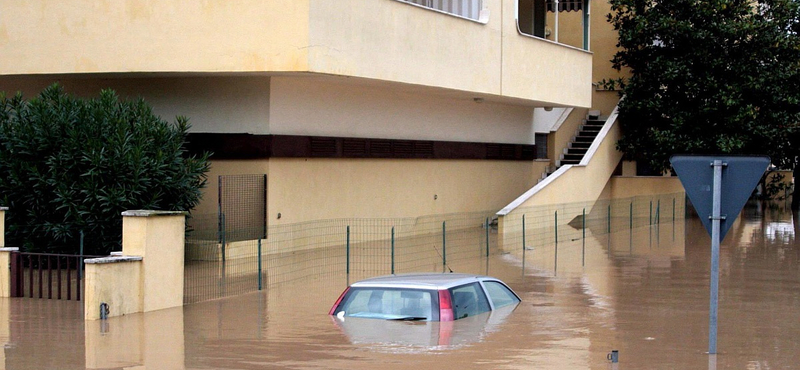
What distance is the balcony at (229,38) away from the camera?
20484mm

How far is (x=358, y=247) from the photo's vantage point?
24484 millimetres

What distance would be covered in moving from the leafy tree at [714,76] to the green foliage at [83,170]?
19.0m

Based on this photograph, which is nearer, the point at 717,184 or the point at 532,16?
the point at 717,184

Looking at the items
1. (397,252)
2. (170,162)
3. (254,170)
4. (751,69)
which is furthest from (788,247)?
(170,162)

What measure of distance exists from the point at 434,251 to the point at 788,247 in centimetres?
967

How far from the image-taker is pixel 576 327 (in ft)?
44.1

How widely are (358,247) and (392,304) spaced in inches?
490

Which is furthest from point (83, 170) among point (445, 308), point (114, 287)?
point (445, 308)

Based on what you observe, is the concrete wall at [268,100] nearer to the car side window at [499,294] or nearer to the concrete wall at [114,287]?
the concrete wall at [114,287]

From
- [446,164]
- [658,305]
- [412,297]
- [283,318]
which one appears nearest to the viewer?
[412,297]

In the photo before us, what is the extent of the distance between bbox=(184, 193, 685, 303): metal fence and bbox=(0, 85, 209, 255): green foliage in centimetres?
176

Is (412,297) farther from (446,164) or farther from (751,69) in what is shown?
(751,69)

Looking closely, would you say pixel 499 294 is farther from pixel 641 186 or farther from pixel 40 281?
pixel 641 186

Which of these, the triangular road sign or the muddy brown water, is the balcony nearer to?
the muddy brown water
